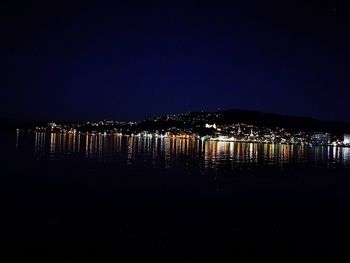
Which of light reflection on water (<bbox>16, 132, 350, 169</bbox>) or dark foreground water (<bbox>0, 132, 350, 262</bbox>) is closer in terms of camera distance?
dark foreground water (<bbox>0, 132, 350, 262</bbox>)

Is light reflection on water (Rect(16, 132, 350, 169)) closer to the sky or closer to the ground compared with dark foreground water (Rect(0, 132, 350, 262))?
closer to the sky

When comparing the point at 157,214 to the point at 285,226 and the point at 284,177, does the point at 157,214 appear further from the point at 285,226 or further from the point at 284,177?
the point at 284,177

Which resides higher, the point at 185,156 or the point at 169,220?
the point at 185,156

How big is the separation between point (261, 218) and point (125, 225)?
6.51 m

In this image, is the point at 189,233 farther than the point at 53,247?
Yes

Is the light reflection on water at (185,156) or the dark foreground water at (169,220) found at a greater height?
the light reflection on water at (185,156)

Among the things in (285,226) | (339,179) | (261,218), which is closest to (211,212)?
(261,218)

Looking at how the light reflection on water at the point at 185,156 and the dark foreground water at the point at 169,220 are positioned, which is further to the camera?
the light reflection on water at the point at 185,156

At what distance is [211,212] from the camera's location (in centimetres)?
2091

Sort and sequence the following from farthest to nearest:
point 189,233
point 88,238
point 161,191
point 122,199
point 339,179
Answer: point 339,179 → point 161,191 → point 122,199 → point 189,233 → point 88,238

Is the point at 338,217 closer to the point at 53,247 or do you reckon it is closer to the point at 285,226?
the point at 285,226

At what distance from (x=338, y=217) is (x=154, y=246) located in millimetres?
10844

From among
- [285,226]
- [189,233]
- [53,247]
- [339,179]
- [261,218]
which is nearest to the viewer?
[53,247]

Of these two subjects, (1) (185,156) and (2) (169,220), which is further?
(1) (185,156)
